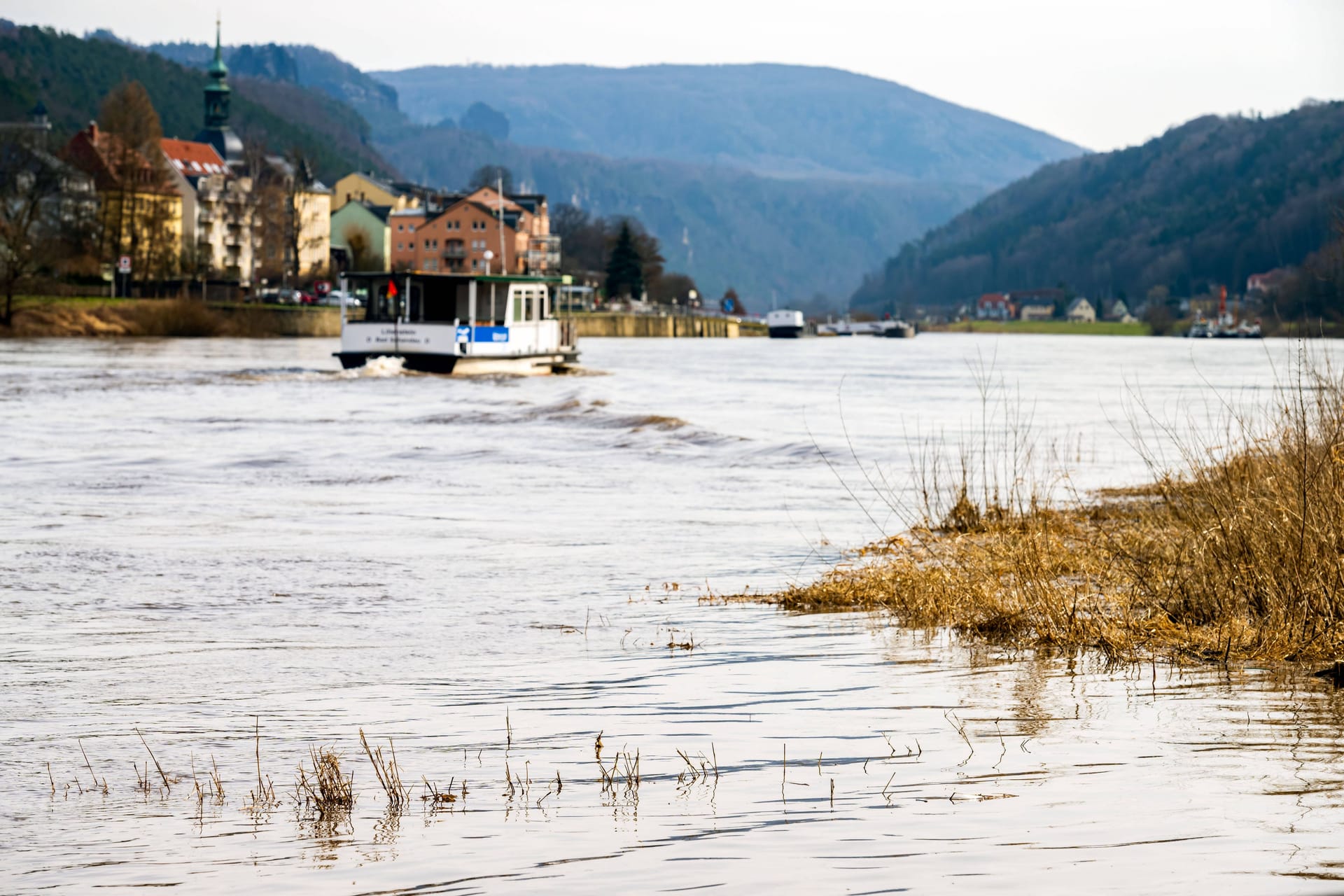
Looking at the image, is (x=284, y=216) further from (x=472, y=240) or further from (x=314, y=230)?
(x=314, y=230)

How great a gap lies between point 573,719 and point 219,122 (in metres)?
197

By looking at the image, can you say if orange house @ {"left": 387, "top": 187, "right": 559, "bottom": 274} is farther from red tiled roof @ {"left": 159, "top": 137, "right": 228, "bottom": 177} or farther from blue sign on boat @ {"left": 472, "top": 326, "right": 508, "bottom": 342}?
blue sign on boat @ {"left": 472, "top": 326, "right": 508, "bottom": 342}

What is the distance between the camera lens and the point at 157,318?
97.0 meters

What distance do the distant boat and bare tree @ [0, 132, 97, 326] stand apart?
9275 centimetres

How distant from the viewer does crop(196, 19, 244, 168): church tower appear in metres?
189

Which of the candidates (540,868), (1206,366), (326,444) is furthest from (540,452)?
(1206,366)

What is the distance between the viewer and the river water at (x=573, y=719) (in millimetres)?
5160

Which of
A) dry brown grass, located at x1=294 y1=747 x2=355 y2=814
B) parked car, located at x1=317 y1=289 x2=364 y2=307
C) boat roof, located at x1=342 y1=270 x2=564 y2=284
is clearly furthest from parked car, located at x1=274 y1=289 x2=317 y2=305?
dry brown grass, located at x1=294 y1=747 x2=355 y2=814

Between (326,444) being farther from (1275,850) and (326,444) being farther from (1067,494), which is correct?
(1275,850)

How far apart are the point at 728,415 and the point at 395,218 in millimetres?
153201

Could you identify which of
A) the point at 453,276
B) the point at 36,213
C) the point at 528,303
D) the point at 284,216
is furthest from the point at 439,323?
the point at 284,216

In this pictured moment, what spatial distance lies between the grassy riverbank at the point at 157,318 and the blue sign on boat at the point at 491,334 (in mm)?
39924

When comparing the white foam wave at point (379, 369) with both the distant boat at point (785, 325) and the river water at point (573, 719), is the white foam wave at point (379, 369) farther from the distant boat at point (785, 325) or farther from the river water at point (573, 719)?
the distant boat at point (785, 325)

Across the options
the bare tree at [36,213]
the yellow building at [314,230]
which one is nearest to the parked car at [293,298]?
the yellow building at [314,230]
